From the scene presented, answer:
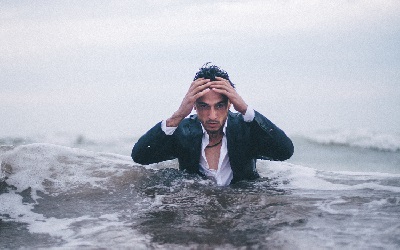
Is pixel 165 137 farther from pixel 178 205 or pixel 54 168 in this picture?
pixel 54 168

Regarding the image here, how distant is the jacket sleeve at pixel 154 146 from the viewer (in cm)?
461

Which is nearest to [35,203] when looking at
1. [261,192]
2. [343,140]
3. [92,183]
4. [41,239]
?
[92,183]

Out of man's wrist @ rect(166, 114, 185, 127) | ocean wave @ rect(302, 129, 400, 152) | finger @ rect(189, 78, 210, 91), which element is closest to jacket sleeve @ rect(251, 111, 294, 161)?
finger @ rect(189, 78, 210, 91)

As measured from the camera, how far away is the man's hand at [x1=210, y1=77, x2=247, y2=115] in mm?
4324

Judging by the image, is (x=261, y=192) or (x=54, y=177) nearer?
(x=261, y=192)

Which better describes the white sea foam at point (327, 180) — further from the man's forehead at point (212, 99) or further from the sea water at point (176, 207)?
the man's forehead at point (212, 99)

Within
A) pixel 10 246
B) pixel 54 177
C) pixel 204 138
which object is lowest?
pixel 10 246

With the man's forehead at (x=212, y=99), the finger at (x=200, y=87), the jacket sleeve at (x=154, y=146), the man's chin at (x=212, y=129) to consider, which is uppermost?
the finger at (x=200, y=87)

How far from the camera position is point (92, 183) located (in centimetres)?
501

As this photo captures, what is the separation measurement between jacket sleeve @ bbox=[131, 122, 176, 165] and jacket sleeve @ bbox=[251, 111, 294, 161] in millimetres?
966

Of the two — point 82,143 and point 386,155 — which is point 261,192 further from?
point 82,143

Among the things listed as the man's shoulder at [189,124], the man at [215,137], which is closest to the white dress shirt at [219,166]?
the man at [215,137]

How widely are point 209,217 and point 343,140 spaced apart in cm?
1238

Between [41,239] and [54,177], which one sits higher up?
[54,177]
